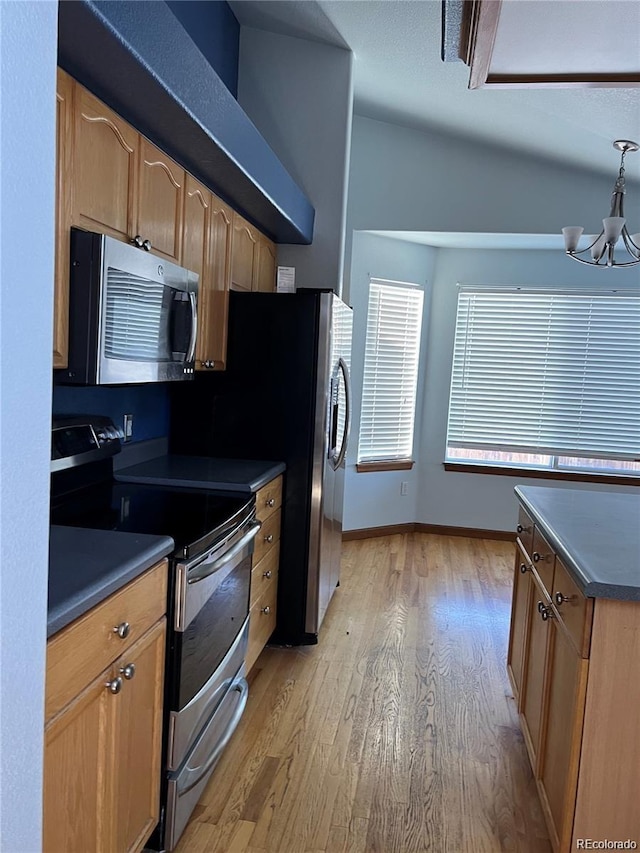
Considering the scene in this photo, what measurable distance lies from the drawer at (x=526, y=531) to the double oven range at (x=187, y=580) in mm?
977

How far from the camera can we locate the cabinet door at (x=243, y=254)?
2.91m

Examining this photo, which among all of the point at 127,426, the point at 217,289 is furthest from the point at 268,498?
the point at 217,289

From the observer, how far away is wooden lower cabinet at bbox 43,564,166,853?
118 cm

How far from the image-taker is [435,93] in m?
3.63

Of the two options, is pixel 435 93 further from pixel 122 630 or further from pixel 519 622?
pixel 122 630

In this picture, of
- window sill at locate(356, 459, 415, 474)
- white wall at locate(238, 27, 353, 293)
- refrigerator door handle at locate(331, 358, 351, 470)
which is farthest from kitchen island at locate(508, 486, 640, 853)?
window sill at locate(356, 459, 415, 474)

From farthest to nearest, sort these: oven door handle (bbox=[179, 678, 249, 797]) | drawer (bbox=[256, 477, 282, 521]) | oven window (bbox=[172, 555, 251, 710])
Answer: drawer (bbox=[256, 477, 282, 521])
oven door handle (bbox=[179, 678, 249, 797])
oven window (bbox=[172, 555, 251, 710])

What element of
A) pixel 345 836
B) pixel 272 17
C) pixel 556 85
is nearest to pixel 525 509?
pixel 345 836

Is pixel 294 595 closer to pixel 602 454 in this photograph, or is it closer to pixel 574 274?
pixel 602 454

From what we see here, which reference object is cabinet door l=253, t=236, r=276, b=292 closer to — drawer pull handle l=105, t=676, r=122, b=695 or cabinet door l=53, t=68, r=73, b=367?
cabinet door l=53, t=68, r=73, b=367

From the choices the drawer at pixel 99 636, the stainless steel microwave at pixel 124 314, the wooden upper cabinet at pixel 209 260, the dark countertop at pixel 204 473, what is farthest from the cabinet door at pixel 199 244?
the drawer at pixel 99 636

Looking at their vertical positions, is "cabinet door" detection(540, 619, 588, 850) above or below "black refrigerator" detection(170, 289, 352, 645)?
below

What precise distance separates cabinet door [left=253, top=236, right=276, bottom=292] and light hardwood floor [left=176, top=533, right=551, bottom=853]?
5.94ft

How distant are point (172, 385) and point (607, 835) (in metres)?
2.39
